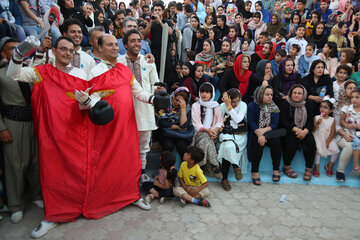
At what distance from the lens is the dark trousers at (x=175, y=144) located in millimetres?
4309

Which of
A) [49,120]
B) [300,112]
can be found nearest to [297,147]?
[300,112]

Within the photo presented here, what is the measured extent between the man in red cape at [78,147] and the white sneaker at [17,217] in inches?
15.8

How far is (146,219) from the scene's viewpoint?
10.8 ft

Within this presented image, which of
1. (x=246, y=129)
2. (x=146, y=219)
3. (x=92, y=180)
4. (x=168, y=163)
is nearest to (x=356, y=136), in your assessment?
(x=246, y=129)

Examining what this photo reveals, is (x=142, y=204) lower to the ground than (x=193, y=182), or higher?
lower

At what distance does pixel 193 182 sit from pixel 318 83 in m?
3.01

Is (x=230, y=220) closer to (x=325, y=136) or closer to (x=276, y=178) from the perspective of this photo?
(x=276, y=178)

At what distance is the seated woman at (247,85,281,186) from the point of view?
171 inches

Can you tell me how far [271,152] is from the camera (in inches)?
175

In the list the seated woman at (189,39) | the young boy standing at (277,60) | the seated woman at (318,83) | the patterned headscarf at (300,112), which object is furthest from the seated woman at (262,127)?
the seated woman at (189,39)

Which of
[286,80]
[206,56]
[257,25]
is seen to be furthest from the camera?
[257,25]

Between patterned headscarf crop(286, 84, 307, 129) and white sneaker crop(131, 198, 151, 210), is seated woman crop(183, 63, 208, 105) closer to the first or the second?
patterned headscarf crop(286, 84, 307, 129)

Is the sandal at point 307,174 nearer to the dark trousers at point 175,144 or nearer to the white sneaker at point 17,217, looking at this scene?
the dark trousers at point 175,144

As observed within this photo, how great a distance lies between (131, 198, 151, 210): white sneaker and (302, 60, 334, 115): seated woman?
129 inches
